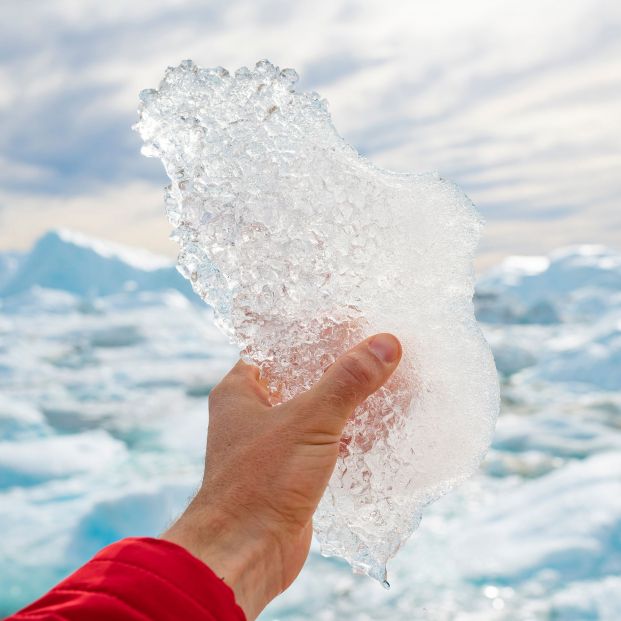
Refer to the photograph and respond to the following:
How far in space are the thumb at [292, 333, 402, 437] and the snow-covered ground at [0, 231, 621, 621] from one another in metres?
0.83

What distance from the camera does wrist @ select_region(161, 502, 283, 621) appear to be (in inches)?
45.7

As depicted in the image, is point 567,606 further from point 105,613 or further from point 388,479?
point 105,613

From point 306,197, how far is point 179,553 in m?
0.87

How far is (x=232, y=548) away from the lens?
1192mm

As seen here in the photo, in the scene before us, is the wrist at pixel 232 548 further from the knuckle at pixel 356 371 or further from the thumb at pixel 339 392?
the knuckle at pixel 356 371

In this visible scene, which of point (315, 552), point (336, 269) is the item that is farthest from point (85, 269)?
point (336, 269)

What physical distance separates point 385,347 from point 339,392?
157 millimetres

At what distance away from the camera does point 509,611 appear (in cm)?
433

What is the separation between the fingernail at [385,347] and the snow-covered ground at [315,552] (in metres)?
0.91

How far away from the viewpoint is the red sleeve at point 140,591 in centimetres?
90

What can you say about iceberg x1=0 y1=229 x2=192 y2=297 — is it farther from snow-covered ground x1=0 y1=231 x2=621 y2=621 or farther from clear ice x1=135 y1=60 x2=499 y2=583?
clear ice x1=135 y1=60 x2=499 y2=583

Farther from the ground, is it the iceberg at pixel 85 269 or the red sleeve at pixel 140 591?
the iceberg at pixel 85 269

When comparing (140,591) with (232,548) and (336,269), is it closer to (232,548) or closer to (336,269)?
(232,548)

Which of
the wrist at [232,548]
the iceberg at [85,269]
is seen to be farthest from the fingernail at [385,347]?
the iceberg at [85,269]
